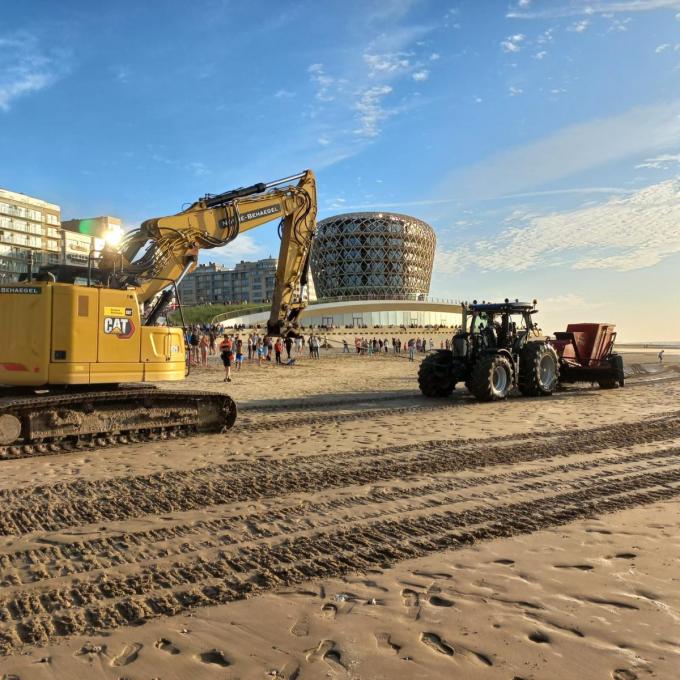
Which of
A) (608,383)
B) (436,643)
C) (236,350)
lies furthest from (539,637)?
(236,350)

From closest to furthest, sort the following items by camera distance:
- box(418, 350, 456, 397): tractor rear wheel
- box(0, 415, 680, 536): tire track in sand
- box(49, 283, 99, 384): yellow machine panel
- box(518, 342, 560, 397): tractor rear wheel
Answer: box(0, 415, 680, 536): tire track in sand, box(49, 283, 99, 384): yellow machine panel, box(518, 342, 560, 397): tractor rear wheel, box(418, 350, 456, 397): tractor rear wheel

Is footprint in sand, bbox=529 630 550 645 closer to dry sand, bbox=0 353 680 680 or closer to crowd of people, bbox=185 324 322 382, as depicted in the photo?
dry sand, bbox=0 353 680 680

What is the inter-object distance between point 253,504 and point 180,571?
163 centimetres

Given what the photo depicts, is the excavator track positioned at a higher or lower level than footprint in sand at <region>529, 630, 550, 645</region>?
higher

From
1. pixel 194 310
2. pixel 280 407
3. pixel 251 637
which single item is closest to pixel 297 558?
pixel 251 637

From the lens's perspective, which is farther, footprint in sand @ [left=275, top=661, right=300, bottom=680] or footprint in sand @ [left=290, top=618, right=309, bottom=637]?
footprint in sand @ [left=290, top=618, right=309, bottom=637]

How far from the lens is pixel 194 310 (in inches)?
3066

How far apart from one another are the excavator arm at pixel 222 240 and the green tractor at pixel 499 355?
4186 mm

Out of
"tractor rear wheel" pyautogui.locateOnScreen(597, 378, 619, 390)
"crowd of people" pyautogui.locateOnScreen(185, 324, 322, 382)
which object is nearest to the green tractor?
"tractor rear wheel" pyautogui.locateOnScreen(597, 378, 619, 390)

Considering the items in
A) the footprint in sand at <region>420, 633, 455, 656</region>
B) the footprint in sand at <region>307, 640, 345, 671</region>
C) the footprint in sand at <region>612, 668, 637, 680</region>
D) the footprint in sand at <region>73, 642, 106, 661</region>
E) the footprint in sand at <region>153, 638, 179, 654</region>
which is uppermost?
the footprint in sand at <region>612, 668, 637, 680</region>

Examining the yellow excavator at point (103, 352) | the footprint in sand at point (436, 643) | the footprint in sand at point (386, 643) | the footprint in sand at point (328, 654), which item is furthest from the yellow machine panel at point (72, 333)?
the footprint in sand at point (436, 643)

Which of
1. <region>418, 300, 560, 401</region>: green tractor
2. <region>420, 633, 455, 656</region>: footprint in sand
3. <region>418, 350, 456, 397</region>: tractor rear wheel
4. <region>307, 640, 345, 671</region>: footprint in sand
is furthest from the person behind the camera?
<region>418, 350, 456, 397</region>: tractor rear wheel

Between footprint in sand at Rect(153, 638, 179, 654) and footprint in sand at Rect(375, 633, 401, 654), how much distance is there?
3.61ft

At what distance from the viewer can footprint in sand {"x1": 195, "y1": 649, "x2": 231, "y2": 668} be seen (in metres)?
2.99
